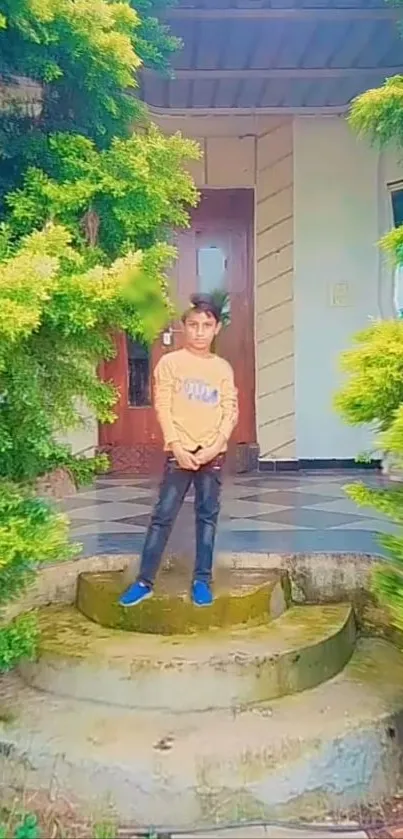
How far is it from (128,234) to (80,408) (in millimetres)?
488

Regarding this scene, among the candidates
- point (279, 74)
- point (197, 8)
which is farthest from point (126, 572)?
point (279, 74)

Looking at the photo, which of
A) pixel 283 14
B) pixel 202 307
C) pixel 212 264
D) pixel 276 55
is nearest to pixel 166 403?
pixel 202 307

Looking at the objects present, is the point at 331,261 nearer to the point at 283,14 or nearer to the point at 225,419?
the point at 283,14

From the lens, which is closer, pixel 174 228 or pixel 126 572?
pixel 174 228

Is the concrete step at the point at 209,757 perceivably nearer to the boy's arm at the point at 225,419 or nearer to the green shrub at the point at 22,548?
the green shrub at the point at 22,548

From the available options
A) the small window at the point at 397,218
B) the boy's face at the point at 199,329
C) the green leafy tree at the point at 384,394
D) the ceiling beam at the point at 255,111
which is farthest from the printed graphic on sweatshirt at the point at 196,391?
the ceiling beam at the point at 255,111

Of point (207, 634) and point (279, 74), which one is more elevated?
point (279, 74)

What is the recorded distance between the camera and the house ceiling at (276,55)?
A: 4.32m

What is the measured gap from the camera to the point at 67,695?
7.80 ft

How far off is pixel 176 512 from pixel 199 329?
1.86ft

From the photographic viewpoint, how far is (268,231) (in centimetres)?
635

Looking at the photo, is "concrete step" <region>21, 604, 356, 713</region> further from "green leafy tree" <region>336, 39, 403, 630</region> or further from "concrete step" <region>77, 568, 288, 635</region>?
"green leafy tree" <region>336, 39, 403, 630</region>

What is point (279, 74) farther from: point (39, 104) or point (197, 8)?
point (39, 104)

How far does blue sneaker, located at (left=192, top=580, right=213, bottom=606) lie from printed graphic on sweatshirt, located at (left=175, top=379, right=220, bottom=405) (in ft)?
1.80
